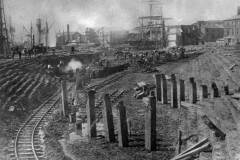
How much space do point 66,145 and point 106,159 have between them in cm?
291

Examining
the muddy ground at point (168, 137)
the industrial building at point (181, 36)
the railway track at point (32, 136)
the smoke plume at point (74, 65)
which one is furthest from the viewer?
the industrial building at point (181, 36)

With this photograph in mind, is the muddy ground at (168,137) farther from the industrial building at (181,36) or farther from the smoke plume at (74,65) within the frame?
the industrial building at (181,36)

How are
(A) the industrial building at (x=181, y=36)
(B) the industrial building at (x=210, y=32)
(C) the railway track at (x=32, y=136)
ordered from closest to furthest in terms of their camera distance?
(C) the railway track at (x=32, y=136)
(A) the industrial building at (x=181, y=36)
(B) the industrial building at (x=210, y=32)

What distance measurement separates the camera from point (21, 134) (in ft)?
63.2

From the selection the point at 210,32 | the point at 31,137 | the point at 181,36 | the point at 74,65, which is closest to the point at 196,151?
the point at 31,137

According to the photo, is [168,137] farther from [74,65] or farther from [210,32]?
[210,32]

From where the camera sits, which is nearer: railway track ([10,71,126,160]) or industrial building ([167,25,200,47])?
railway track ([10,71,126,160])

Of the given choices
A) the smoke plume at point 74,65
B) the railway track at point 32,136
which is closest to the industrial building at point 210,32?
the smoke plume at point 74,65

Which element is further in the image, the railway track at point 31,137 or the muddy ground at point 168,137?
the railway track at point 31,137

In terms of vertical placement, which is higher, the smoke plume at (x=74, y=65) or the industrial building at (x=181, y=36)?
the industrial building at (x=181, y=36)

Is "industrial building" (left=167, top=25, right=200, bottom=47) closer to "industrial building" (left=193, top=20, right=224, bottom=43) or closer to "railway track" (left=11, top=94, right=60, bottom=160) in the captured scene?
"industrial building" (left=193, top=20, right=224, bottom=43)

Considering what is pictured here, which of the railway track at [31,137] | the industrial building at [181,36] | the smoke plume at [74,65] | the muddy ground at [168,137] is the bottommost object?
the railway track at [31,137]

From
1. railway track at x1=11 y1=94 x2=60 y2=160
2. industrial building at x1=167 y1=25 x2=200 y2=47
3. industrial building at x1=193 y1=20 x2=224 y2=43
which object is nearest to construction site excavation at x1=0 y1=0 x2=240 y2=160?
railway track at x1=11 y1=94 x2=60 y2=160

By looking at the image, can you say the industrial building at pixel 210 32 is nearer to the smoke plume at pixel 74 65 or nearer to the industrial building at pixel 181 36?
the industrial building at pixel 181 36
